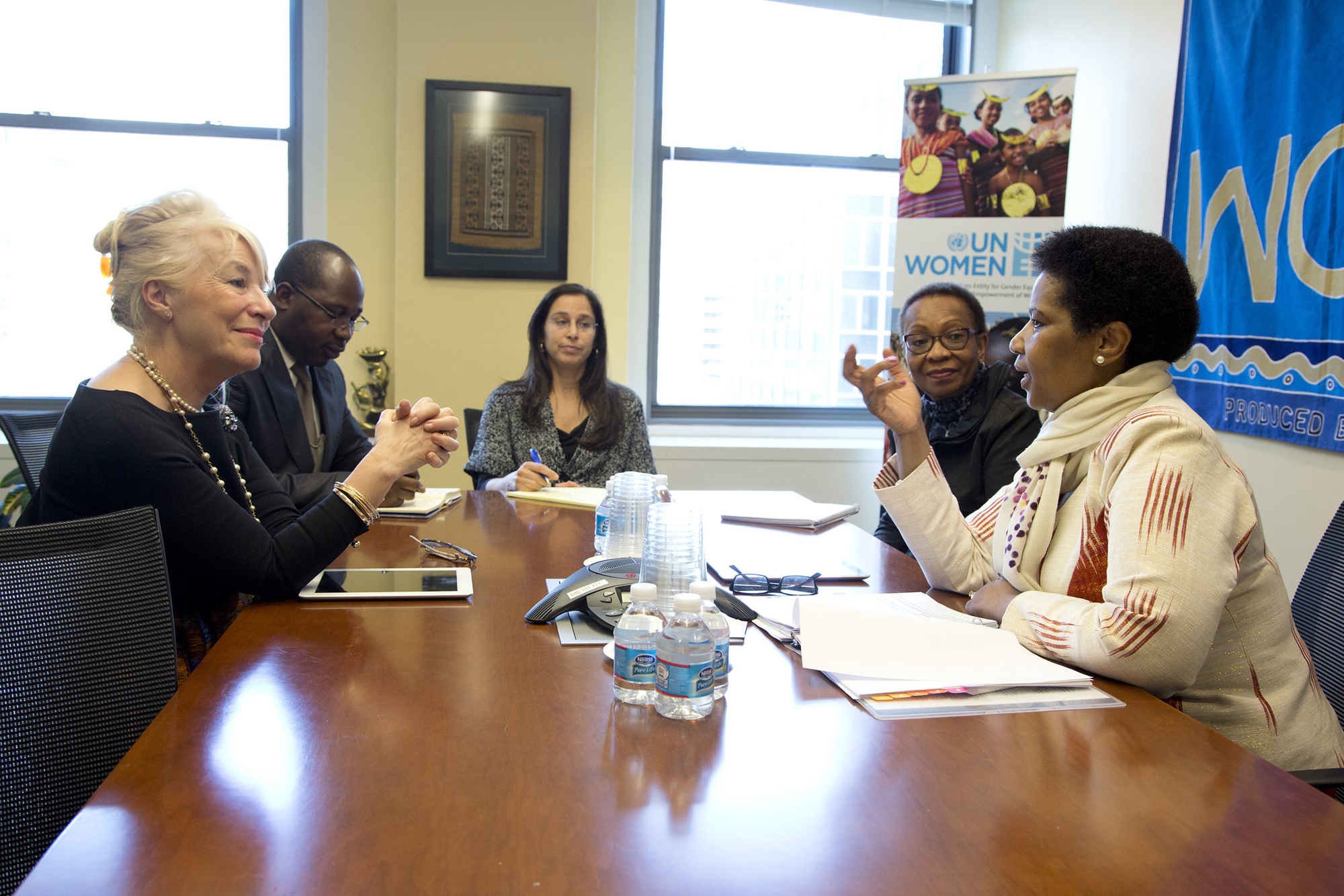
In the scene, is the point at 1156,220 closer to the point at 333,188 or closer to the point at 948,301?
the point at 948,301

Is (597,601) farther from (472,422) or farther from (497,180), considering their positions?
(497,180)

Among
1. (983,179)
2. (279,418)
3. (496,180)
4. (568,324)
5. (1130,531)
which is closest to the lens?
(1130,531)

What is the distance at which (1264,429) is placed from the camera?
Answer: 293 cm

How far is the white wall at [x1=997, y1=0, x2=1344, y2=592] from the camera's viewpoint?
9.30 feet

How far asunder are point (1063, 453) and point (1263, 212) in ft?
6.83

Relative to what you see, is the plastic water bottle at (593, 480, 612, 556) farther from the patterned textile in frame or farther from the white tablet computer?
the patterned textile in frame

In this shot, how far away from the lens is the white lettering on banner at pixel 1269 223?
2.67 metres

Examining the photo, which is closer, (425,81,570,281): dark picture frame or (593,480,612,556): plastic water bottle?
(593,480,612,556): plastic water bottle

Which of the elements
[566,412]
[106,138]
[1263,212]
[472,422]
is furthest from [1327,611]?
[106,138]

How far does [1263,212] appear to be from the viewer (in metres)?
2.89

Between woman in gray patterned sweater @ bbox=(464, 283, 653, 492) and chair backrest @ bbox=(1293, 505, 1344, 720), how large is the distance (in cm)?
187

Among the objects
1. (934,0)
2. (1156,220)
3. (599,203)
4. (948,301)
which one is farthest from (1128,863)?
(934,0)

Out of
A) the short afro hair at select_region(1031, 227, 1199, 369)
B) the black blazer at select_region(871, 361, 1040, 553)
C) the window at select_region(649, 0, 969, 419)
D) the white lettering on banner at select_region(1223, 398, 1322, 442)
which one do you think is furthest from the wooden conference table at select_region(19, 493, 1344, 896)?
the window at select_region(649, 0, 969, 419)

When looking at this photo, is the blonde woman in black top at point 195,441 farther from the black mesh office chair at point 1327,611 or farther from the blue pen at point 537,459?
the black mesh office chair at point 1327,611
